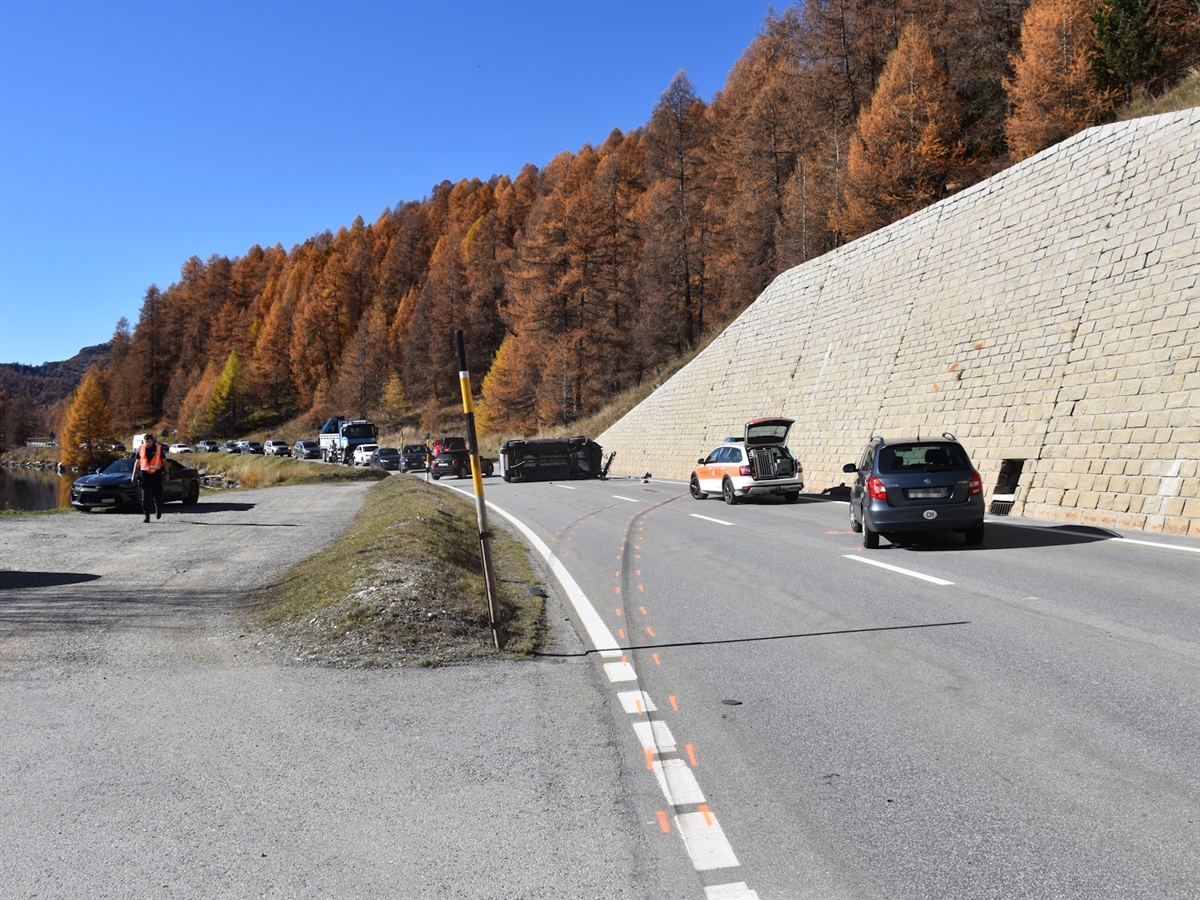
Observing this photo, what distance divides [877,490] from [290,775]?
10.0 metres

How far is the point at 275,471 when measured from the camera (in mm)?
47250

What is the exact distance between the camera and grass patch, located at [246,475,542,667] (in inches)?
263

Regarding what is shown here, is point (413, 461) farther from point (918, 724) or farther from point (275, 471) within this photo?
point (918, 724)

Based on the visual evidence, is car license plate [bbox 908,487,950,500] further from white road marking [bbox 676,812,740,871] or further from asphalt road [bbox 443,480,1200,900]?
white road marking [bbox 676,812,740,871]

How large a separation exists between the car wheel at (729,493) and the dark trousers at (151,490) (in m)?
13.7

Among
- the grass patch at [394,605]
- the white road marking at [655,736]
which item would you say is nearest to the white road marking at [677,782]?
the white road marking at [655,736]

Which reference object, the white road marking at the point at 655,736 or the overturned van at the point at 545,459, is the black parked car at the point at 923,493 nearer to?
the white road marking at the point at 655,736

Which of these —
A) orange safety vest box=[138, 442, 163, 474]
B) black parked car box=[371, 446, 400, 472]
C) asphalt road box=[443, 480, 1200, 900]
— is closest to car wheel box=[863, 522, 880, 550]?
asphalt road box=[443, 480, 1200, 900]

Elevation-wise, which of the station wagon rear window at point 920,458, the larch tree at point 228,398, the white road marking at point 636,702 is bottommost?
the white road marking at point 636,702

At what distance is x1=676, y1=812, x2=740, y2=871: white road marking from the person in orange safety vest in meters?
16.5

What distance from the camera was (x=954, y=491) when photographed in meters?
12.0

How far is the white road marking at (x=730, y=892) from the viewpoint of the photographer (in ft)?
9.71

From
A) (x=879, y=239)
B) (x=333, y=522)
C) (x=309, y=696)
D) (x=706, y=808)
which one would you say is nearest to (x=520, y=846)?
(x=706, y=808)

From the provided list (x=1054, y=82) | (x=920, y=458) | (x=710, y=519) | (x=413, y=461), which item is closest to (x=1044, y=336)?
(x=920, y=458)
